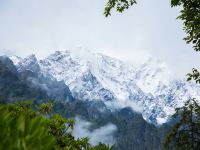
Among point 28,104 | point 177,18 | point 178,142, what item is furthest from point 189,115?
point 28,104

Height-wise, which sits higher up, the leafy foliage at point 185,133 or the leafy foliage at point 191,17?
the leafy foliage at point 185,133

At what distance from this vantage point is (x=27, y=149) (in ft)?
4.44

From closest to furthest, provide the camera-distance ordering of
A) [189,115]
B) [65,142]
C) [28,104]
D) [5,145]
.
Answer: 1. [5,145]
2. [65,142]
3. [28,104]
4. [189,115]

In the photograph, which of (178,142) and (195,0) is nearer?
(195,0)

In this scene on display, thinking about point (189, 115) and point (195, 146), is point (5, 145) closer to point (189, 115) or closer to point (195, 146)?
point (195, 146)

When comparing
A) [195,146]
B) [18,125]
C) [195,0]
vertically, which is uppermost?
[195,146]

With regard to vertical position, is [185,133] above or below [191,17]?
above

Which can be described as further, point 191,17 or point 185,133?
point 185,133

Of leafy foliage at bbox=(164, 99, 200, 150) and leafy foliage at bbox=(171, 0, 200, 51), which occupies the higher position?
leafy foliage at bbox=(164, 99, 200, 150)

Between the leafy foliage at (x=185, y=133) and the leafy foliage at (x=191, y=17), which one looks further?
the leafy foliage at (x=185, y=133)

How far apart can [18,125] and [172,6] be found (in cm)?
1229

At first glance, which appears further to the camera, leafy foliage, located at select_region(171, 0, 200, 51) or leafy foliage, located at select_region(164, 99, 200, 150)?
leafy foliage, located at select_region(164, 99, 200, 150)

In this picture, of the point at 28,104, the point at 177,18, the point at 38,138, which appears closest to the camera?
the point at 38,138

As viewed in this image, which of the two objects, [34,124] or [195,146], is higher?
[195,146]
